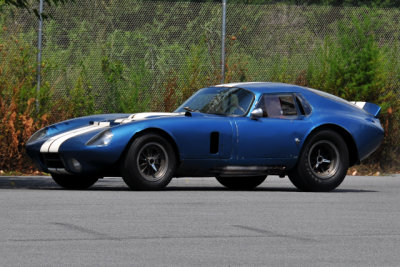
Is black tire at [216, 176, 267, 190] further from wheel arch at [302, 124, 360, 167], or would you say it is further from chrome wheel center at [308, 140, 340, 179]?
wheel arch at [302, 124, 360, 167]

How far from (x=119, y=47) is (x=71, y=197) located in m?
7.19

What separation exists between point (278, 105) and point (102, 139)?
2604 millimetres

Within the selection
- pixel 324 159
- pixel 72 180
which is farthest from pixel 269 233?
pixel 72 180

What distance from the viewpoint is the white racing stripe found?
1246cm

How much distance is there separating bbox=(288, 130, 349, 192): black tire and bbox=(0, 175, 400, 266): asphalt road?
0.67ft

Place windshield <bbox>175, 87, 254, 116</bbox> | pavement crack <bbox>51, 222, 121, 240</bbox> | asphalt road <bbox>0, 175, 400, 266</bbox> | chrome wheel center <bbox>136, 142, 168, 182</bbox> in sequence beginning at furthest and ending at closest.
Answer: windshield <bbox>175, 87, 254, 116</bbox>, chrome wheel center <bbox>136, 142, 168, 182</bbox>, pavement crack <bbox>51, 222, 121, 240</bbox>, asphalt road <bbox>0, 175, 400, 266</bbox>

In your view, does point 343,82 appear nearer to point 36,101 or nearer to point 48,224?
point 36,101

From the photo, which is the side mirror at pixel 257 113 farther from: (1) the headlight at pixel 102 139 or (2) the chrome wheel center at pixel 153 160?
(1) the headlight at pixel 102 139

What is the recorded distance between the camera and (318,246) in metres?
7.87

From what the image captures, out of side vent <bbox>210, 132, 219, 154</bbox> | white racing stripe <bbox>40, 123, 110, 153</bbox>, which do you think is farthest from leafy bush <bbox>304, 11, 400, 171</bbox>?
white racing stripe <bbox>40, 123, 110, 153</bbox>

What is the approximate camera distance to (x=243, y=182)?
14.1 m

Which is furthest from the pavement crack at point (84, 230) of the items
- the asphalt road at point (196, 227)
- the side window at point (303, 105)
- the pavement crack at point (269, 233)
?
the side window at point (303, 105)

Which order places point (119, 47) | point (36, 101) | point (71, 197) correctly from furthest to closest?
1. point (119, 47)
2. point (36, 101)
3. point (71, 197)

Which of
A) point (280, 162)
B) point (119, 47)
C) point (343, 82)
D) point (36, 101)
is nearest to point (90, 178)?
point (280, 162)
